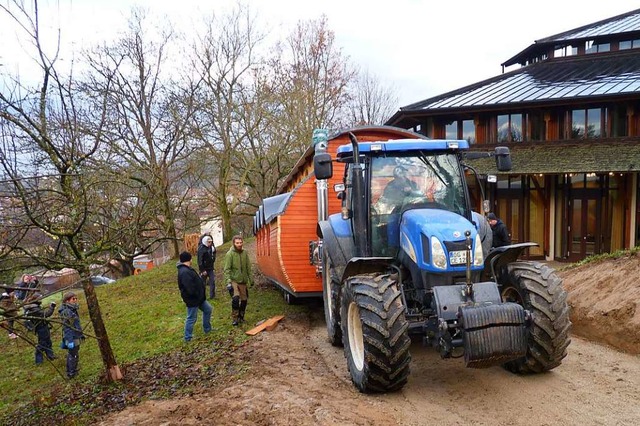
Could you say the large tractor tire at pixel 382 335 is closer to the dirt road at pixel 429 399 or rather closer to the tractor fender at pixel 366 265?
the dirt road at pixel 429 399

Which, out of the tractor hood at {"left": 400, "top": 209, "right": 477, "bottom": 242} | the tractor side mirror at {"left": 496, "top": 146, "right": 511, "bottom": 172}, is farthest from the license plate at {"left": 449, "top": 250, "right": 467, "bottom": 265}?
the tractor side mirror at {"left": 496, "top": 146, "right": 511, "bottom": 172}

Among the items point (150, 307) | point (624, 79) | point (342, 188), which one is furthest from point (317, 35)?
point (342, 188)

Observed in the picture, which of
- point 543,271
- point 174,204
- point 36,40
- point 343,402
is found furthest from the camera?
point 174,204

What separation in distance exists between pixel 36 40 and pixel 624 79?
16835 millimetres

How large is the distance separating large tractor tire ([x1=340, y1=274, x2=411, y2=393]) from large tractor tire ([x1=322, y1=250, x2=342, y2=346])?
1.42m

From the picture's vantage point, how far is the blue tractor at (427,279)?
426 cm

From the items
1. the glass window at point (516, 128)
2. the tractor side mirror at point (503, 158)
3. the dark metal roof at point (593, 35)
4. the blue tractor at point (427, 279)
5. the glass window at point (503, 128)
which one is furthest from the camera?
the dark metal roof at point (593, 35)

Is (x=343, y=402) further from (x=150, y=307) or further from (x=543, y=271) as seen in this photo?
(x=150, y=307)

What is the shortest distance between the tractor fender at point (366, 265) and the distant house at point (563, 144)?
10465 mm

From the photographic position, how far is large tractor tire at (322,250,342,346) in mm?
6203

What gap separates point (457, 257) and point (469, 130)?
13.4 m

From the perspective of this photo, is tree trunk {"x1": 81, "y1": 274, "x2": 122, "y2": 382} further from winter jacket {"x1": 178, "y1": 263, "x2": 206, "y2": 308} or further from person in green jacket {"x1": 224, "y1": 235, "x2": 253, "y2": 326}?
person in green jacket {"x1": 224, "y1": 235, "x2": 253, "y2": 326}

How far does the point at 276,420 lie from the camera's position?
13.5 feet

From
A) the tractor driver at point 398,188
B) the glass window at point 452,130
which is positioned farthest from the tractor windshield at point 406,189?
the glass window at point 452,130
